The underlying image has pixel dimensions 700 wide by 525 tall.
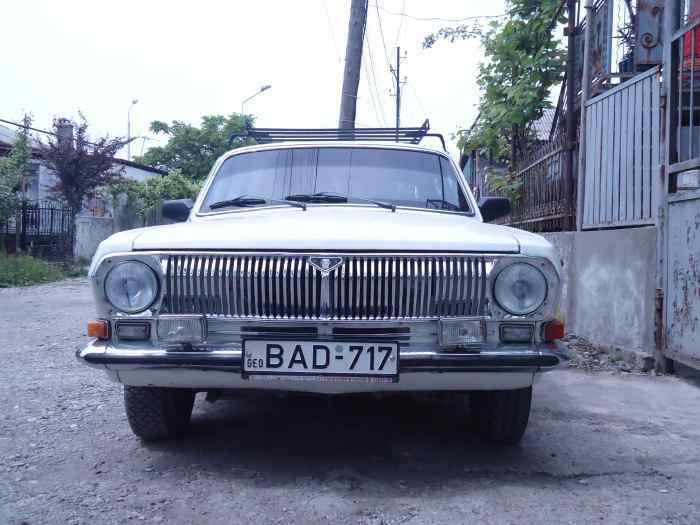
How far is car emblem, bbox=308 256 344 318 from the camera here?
2920 mm

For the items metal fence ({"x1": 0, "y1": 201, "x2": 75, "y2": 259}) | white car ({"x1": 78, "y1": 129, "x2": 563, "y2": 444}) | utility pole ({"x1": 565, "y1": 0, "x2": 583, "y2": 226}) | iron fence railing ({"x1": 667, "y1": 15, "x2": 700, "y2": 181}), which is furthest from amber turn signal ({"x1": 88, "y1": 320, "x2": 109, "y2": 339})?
metal fence ({"x1": 0, "y1": 201, "x2": 75, "y2": 259})

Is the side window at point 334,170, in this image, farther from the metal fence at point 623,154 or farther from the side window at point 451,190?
the metal fence at point 623,154

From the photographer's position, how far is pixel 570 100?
7801 mm

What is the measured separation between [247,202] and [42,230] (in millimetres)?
16854

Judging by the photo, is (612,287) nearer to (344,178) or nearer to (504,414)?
(344,178)

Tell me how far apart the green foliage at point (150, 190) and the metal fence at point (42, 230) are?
176cm

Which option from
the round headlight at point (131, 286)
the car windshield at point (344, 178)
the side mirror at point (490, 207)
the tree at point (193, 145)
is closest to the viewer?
the round headlight at point (131, 286)

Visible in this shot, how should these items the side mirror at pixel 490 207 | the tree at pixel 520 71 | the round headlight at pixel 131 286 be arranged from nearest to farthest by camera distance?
the round headlight at pixel 131 286
the side mirror at pixel 490 207
the tree at pixel 520 71

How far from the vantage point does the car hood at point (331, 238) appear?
9.66 feet

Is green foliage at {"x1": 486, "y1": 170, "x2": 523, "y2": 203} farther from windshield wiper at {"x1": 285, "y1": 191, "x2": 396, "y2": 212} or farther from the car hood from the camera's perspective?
the car hood

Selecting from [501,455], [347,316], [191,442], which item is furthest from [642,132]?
[191,442]

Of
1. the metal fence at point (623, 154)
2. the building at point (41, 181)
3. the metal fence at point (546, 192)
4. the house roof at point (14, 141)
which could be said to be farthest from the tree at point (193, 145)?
the metal fence at point (623, 154)

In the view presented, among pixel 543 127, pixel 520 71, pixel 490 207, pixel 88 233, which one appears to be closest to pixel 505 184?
pixel 520 71

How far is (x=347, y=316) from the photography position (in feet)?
9.64
